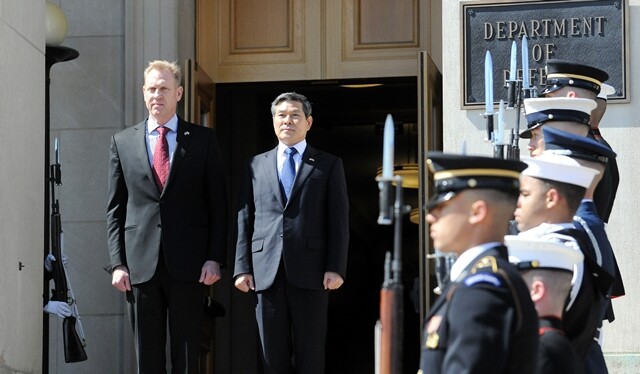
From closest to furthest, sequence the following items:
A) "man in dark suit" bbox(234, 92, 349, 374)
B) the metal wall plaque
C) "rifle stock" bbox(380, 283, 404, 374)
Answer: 1. "rifle stock" bbox(380, 283, 404, 374)
2. "man in dark suit" bbox(234, 92, 349, 374)
3. the metal wall plaque

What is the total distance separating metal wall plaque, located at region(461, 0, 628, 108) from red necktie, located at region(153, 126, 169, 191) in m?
2.26

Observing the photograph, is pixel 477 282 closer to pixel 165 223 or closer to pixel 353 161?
pixel 165 223

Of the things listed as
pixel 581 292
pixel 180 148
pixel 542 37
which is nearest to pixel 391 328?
pixel 581 292

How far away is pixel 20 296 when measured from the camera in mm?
9039

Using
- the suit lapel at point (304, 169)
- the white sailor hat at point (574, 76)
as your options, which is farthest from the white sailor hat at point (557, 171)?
the suit lapel at point (304, 169)

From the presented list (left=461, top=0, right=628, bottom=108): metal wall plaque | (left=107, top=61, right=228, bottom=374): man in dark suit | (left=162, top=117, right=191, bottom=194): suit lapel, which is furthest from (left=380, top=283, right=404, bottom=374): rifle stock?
(left=461, top=0, right=628, bottom=108): metal wall plaque

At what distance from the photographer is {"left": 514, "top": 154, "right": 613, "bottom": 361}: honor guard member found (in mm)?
5887

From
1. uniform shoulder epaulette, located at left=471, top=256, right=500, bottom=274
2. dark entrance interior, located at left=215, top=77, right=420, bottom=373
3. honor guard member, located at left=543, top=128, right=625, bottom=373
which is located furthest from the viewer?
dark entrance interior, located at left=215, top=77, right=420, bottom=373

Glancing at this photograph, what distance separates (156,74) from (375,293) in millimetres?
11638

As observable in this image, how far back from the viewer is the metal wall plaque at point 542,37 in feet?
33.1

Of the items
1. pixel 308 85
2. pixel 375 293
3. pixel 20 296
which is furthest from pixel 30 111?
pixel 375 293

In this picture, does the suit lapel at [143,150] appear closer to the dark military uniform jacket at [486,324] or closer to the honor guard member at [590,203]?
the honor guard member at [590,203]

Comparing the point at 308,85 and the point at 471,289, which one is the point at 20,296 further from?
the point at 471,289

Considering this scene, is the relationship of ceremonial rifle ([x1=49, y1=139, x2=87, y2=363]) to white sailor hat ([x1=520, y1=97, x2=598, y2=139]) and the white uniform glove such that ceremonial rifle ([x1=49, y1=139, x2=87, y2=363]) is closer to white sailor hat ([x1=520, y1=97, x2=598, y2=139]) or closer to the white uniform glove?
the white uniform glove
